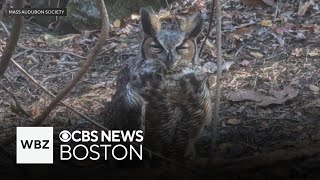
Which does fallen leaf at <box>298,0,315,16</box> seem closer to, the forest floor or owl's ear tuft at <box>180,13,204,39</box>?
the forest floor

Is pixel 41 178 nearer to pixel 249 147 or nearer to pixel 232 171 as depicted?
pixel 232 171

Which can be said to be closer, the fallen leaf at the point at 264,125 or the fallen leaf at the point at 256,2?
the fallen leaf at the point at 264,125

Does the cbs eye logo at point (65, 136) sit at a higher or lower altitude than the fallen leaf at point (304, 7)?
lower

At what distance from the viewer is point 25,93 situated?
143cm

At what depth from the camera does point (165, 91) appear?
55.8 inches

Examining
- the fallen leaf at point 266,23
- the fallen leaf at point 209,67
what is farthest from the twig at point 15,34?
the fallen leaf at point 266,23

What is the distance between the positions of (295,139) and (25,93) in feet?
1.82

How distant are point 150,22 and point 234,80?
1.39 ft

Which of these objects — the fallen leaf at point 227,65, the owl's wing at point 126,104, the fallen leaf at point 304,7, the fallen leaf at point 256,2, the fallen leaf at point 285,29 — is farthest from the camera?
the fallen leaf at point 304,7

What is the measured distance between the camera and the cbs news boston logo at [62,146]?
104 cm

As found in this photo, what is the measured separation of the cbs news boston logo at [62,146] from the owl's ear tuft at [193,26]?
0.32m

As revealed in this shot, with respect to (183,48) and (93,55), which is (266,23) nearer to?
(183,48)

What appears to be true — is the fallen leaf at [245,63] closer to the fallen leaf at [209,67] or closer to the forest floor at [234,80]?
the forest floor at [234,80]

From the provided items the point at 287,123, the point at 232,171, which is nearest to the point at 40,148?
the point at 232,171
